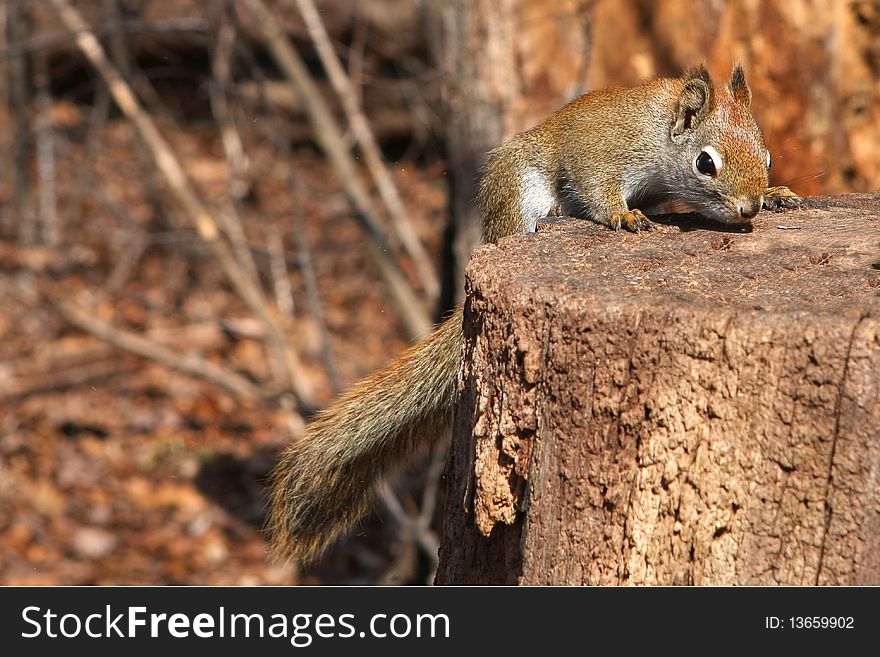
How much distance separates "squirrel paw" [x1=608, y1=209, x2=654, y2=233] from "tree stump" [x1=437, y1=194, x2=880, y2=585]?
46 centimetres

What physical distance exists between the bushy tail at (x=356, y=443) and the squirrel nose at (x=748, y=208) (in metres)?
0.71

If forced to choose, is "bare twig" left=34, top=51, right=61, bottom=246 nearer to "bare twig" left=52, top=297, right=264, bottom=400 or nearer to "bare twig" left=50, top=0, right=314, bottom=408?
"bare twig" left=52, top=297, right=264, bottom=400

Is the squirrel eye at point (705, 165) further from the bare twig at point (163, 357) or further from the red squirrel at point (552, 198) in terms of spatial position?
the bare twig at point (163, 357)

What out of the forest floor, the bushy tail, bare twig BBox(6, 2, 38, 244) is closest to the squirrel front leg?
the bushy tail

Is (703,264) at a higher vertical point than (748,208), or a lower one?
lower

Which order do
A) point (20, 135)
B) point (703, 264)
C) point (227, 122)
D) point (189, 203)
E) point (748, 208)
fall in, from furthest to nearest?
point (20, 135) < point (227, 122) < point (189, 203) < point (748, 208) < point (703, 264)

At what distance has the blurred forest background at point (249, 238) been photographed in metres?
4.83

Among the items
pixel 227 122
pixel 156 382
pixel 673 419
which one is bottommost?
pixel 156 382

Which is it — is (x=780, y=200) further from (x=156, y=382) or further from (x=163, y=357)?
(x=156, y=382)

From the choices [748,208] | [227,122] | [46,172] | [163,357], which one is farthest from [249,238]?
[748,208]

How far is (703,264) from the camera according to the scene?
2.29 m

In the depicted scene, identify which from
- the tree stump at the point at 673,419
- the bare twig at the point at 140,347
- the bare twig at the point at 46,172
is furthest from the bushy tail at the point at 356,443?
the bare twig at the point at 46,172

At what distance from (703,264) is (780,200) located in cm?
75
